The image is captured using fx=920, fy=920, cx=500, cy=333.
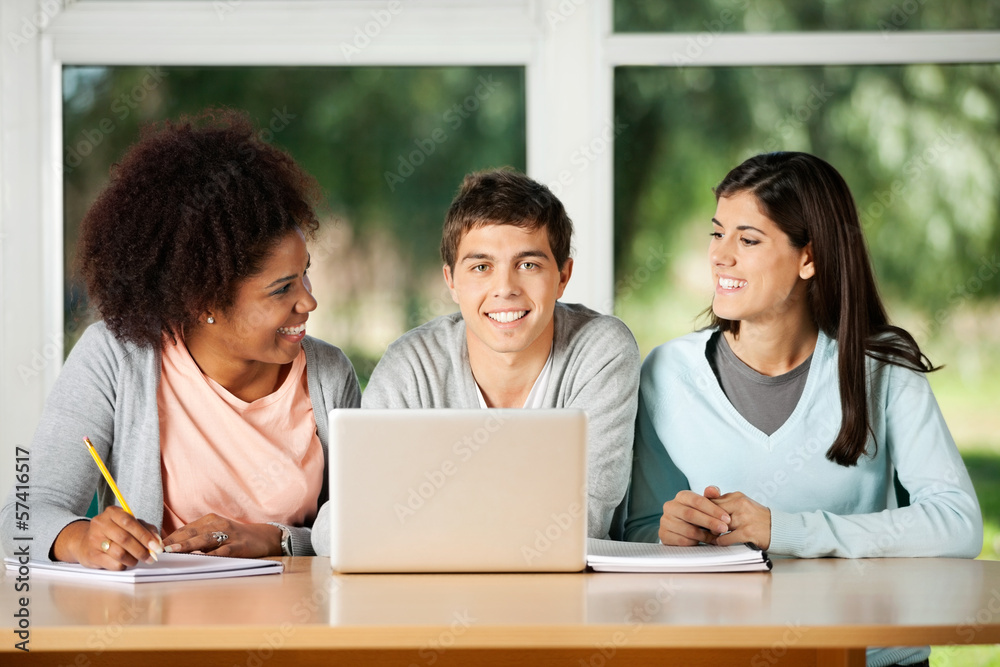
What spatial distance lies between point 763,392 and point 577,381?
402 millimetres

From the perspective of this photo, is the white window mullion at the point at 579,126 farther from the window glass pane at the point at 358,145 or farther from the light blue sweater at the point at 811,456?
the light blue sweater at the point at 811,456

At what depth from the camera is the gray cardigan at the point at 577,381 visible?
1812mm

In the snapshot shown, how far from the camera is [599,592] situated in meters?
1.25

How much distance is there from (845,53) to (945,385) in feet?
3.79

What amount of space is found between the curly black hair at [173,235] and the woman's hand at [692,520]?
0.99 meters

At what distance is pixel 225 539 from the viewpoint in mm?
1672

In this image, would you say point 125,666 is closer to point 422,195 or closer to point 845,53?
point 422,195

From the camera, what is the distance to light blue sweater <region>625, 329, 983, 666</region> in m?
1.67

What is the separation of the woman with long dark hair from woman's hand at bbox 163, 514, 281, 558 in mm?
746

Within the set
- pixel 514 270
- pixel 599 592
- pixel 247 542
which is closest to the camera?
pixel 599 592

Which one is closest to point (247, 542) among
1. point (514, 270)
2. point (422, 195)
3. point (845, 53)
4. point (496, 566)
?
point (496, 566)

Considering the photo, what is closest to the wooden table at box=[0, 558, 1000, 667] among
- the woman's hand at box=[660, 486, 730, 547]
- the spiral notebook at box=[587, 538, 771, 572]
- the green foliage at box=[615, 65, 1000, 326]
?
the spiral notebook at box=[587, 538, 771, 572]

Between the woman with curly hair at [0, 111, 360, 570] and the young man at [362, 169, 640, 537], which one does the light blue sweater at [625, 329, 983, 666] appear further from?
the woman with curly hair at [0, 111, 360, 570]

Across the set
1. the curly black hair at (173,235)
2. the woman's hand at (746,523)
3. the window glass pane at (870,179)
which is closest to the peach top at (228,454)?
the curly black hair at (173,235)
